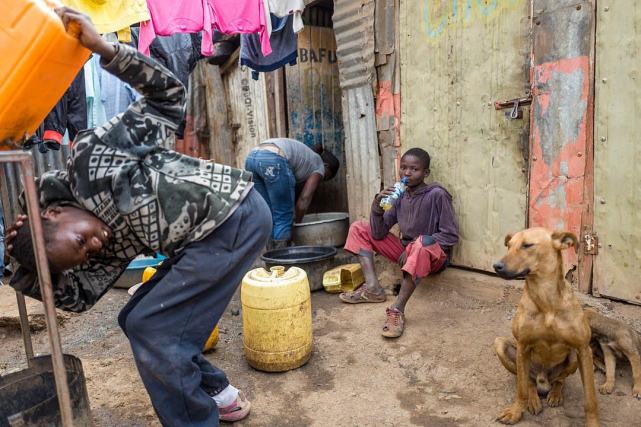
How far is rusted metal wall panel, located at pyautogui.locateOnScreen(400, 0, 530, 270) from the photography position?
11.4 feet

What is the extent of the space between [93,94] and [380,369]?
14.3 ft

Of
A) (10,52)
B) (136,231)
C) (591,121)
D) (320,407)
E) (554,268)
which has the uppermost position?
(10,52)

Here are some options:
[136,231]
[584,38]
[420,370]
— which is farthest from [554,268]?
[136,231]

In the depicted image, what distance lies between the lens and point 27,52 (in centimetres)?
149

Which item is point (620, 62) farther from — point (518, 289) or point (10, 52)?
point (10, 52)

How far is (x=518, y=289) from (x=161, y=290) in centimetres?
270

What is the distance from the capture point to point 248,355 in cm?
315

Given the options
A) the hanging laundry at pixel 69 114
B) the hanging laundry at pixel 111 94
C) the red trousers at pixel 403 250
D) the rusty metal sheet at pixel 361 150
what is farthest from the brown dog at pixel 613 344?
the hanging laundry at pixel 111 94

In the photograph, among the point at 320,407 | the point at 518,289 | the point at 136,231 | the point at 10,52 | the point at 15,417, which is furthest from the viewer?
the point at 518,289

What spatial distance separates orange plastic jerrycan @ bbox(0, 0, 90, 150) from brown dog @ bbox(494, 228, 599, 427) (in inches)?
77.8

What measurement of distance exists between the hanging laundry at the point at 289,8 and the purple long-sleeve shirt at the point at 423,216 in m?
2.21

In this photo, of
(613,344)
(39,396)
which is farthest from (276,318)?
(613,344)

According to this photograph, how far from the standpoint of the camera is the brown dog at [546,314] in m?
2.24

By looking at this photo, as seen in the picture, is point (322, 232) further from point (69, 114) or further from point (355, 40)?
point (69, 114)
